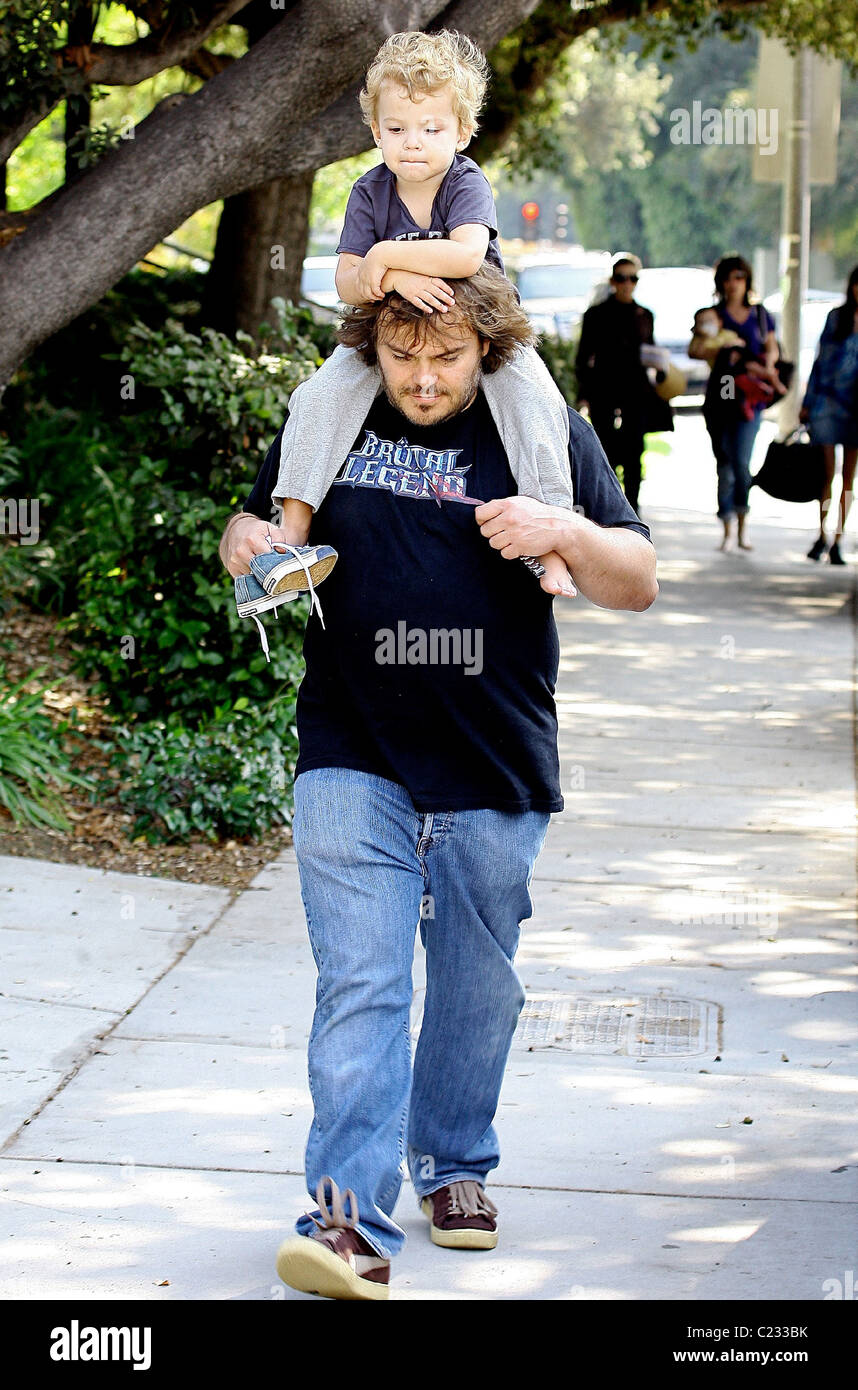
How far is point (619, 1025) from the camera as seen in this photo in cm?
476

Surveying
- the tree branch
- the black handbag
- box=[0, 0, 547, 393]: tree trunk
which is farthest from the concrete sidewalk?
the tree branch

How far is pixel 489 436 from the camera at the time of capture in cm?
327

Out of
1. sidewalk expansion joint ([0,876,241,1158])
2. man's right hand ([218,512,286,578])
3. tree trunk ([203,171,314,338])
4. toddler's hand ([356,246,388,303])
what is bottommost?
sidewalk expansion joint ([0,876,241,1158])

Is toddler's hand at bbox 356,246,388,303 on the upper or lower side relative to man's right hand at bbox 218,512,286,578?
upper

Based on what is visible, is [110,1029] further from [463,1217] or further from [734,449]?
[734,449]

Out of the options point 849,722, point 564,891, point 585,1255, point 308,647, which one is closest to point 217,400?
point 564,891

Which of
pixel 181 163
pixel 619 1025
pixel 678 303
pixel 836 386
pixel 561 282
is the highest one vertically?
pixel 561 282

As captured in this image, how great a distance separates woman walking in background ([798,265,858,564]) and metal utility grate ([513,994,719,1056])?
6283mm

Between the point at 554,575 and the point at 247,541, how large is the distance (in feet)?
1.91

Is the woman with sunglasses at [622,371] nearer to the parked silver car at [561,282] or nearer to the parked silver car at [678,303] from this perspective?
the parked silver car at [678,303]

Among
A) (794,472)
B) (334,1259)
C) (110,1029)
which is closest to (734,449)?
(794,472)

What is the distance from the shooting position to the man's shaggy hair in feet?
10.3

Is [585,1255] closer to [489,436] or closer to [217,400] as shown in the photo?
[489,436]

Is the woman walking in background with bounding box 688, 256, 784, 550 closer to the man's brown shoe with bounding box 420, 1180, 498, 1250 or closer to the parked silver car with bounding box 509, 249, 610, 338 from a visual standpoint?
the man's brown shoe with bounding box 420, 1180, 498, 1250
